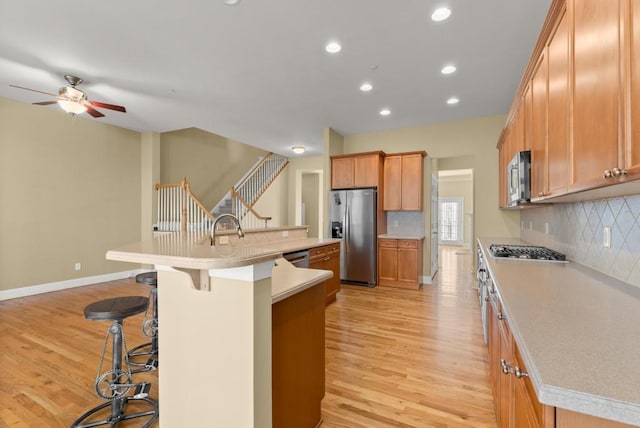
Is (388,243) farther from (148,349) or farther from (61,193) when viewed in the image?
(61,193)

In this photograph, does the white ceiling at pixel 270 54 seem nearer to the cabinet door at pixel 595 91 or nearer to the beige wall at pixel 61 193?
the beige wall at pixel 61 193

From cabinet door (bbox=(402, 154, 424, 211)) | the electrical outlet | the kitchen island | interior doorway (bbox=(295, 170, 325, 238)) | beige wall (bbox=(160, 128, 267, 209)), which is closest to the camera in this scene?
the kitchen island

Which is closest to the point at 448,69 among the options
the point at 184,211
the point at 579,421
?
the point at 579,421

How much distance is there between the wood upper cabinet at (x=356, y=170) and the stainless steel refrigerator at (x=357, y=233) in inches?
6.9

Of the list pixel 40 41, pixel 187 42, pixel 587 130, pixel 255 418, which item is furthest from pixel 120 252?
pixel 40 41

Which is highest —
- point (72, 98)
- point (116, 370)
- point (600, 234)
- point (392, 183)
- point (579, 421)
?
point (72, 98)

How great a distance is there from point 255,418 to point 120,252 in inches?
35.6

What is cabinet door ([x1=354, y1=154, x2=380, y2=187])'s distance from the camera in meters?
A: 5.54

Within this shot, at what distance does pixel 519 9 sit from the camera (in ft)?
8.29

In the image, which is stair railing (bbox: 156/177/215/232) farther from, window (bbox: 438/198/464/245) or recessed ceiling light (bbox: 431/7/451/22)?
window (bbox: 438/198/464/245)

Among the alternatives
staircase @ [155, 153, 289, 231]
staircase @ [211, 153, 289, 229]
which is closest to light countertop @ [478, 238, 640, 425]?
staircase @ [155, 153, 289, 231]

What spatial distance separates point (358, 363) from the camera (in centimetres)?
261

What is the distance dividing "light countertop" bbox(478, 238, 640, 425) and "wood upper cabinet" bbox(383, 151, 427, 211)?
12.7 ft

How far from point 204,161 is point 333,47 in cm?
605
